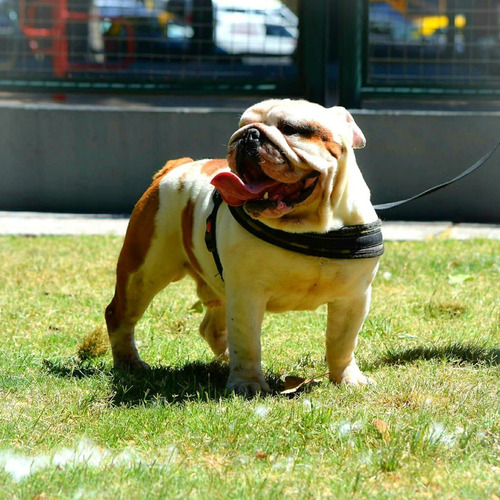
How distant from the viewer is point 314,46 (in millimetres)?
8930

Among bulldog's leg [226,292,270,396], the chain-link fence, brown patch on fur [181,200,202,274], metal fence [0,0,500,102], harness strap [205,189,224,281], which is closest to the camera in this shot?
bulldog's leg [226,292,270,396]

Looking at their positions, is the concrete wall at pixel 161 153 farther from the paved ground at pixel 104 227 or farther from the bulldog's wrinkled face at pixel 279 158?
the bulldog's wrinkled face at pixel 279 158


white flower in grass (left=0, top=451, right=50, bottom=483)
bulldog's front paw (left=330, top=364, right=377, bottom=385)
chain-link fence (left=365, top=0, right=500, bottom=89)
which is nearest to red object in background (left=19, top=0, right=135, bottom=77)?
chain-link fence (left=365, top=0, right=500, bottom=89)

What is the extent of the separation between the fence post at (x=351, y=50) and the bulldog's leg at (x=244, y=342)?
5478 mm

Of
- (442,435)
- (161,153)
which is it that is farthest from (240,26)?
(442,435)

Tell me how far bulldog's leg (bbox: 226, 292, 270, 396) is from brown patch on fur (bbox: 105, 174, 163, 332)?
709mm

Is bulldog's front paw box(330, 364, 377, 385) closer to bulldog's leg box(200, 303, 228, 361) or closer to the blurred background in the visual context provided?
bulldog's leg box(200, 303, 228, 361)

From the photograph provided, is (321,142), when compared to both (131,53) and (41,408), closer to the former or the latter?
(41,408)

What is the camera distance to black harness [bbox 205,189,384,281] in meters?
3.72

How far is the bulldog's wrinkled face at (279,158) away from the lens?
11.5 ft

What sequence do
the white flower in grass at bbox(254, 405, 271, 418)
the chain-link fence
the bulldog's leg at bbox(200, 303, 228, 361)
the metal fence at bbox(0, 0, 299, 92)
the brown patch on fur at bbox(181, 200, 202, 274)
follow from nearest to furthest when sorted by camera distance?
the white flower in grass at bbox(254, 405, 271, 418)
the brown patch on fur at bbox(181, 200, 202, 274)
the bulldog's leg at bbox(200, 303, 228, 361)
the chain-link fence
the metal fence at bbox(0, 0, 299, 92)

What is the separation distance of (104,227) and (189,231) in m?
4.58

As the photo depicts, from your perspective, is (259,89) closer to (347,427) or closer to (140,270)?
(140,270)

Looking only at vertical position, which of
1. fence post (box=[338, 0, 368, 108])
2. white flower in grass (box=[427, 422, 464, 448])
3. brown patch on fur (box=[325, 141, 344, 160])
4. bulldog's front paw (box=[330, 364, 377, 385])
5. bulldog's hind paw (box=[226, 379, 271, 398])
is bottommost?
bulldog's front paw (box=[330, 364, 377, 385])
